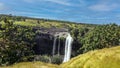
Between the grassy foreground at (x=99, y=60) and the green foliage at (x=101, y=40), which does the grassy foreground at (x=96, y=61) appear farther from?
the green foliage at (x=101, y=40)

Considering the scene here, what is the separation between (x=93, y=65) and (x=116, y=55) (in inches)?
78.6

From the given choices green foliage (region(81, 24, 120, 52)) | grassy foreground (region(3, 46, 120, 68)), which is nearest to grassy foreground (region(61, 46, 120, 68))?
grassy foreground (region(3, 46, 120, 68))

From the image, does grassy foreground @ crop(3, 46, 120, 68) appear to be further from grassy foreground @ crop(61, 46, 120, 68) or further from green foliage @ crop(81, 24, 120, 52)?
green foliage @ crop(81, 24, 120, 52)

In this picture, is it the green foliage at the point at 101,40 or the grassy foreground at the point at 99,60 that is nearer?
the grassy foreground at the point at 99,60

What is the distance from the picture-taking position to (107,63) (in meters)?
24.4

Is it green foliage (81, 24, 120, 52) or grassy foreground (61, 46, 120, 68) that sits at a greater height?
grassy foreground (61, 46, 120, 68)

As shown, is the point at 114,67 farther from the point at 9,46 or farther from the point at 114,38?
the point at 114,38

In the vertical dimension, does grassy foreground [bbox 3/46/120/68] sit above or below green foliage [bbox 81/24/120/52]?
above

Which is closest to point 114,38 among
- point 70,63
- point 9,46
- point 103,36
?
point 103,36

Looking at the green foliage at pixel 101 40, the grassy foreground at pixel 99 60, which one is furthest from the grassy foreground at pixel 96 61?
the green foliage at pixel 101 40

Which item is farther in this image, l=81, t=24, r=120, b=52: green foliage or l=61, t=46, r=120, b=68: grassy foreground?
l=81, t=24, r=120, b=52: green foliage

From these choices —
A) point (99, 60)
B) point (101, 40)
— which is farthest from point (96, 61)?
point (101, 40)

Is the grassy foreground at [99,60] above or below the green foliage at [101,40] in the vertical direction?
above

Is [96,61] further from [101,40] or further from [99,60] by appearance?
[101,40]
